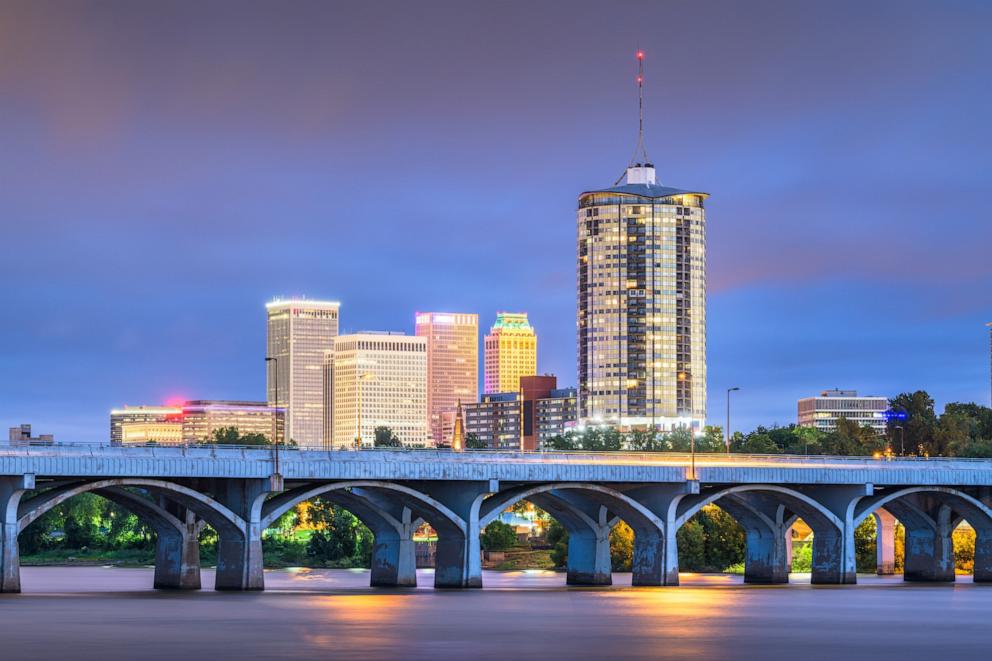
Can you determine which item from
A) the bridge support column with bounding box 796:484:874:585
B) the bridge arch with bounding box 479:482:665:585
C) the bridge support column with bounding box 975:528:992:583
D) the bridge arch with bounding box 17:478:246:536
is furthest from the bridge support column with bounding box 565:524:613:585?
the bridge support column with bounding box 975:528:992:583

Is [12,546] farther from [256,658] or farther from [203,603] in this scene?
[256,658]

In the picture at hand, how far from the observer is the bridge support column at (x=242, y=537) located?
4016 inches

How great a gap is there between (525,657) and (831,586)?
225 ft

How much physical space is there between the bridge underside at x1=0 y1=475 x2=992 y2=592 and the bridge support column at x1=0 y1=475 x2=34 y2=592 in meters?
0.07

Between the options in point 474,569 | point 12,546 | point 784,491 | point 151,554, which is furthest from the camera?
point 151,554

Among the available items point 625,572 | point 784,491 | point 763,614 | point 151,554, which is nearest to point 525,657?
point 763,614

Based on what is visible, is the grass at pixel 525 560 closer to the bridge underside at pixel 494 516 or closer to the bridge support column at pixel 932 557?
the bridge support column at pixel 932 557

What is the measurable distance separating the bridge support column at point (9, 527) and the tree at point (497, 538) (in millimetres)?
98533

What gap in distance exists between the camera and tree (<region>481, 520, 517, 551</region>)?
190 m

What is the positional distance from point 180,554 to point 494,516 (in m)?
19.7

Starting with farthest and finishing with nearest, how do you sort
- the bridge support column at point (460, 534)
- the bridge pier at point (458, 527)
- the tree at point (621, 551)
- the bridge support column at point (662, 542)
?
the tree at point (621, 551)
the bridge support column at point (662, 542)
the bridge support column at point (460, 534)
the bridge pier at point (458, 527)

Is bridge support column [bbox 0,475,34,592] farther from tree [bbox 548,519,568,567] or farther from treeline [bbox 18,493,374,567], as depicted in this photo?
tree [bbox 548,519,568,567]

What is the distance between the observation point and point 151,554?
17938 centimetres

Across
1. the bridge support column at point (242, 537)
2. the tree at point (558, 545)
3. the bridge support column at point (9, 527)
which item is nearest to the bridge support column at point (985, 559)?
the tree at point (558, 545)
